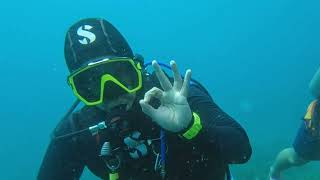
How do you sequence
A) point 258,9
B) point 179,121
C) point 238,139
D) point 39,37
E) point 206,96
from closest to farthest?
point 179,121 < point 238,139 < point 206,96 < point 39,37 < point 258,9

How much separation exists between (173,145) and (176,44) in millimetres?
105234

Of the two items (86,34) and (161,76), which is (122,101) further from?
(86,34)

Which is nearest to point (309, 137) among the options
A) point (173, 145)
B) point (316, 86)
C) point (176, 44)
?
point (316, 86)

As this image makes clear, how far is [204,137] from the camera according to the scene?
10.4ft

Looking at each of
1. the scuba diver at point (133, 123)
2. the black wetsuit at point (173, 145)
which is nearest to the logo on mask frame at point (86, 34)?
the scuba diver at point (133, 123)

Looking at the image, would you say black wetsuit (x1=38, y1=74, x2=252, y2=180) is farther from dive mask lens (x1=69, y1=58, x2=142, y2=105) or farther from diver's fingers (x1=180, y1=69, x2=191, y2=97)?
diver's fingers (x1=180, y1=69, x2=191, y2=97)

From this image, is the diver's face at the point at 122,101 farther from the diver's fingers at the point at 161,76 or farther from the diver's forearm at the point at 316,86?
the diver's forearm at the point at 316,86

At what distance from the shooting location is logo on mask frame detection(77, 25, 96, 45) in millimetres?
3574

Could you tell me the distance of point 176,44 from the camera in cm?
10794

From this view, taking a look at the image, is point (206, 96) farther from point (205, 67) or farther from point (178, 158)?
point (205, 67)

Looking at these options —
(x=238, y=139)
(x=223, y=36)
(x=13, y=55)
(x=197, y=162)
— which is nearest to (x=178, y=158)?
(x=197, y=162)

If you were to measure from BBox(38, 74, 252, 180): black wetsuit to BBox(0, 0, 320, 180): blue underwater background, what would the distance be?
4379cm

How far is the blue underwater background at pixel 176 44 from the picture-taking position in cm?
7259

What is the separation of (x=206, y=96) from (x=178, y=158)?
558 millimetres
